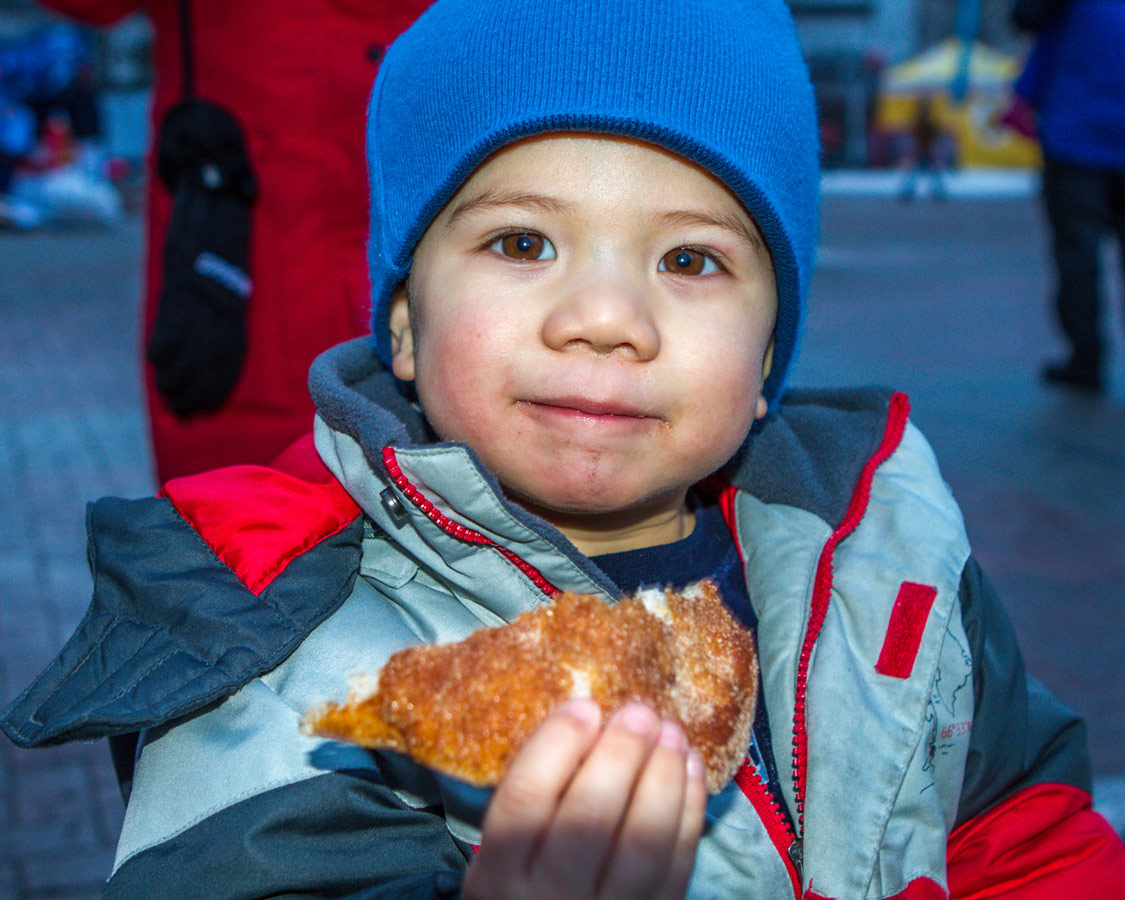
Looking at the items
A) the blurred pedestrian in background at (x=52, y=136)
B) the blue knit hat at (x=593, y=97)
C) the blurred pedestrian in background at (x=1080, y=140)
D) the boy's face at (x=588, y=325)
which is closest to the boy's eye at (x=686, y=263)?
the boy's face at (x=588, y=325)

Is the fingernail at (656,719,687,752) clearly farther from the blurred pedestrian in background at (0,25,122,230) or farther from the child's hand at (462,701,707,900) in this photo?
the blurred pedestrian in background at (0,25,122,230)

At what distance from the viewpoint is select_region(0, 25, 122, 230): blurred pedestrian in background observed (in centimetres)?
1554

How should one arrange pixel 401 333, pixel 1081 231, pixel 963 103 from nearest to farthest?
1. pixel 401 333
2. pixel 1081 231
3. pixel 963 103

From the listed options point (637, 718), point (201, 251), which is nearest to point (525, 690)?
point (637, 718)

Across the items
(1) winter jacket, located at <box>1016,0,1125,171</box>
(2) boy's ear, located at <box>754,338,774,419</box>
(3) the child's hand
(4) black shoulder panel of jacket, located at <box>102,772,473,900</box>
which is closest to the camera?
(3) the child's hand

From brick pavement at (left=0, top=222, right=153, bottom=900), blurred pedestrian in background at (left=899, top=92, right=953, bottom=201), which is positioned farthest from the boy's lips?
blurred pedestrian in background at (left=899, top=92, right=953, bottom=201)

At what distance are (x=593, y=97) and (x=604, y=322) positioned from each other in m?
0.36

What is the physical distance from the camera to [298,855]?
51.4 inches

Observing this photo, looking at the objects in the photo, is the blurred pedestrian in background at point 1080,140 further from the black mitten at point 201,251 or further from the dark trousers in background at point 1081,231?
the black mitten at point 201,251

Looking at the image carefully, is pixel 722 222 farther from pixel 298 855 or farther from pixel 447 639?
pixel 298 855

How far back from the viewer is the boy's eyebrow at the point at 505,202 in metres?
1.58

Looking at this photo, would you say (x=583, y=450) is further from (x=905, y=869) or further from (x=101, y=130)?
(x=101, y=130)

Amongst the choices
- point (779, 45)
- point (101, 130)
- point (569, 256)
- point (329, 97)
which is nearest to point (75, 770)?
point (329, 97)

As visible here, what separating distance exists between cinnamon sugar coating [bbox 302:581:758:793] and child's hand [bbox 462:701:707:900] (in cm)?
4
